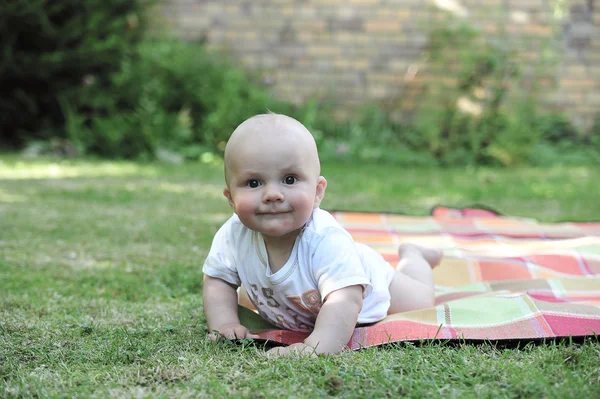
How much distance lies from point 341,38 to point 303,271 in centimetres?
646

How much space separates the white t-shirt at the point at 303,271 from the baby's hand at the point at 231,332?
147 millimetres

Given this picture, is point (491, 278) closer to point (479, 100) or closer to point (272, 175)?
point (272, 175)

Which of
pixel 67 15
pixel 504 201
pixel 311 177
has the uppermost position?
pixel 67 15

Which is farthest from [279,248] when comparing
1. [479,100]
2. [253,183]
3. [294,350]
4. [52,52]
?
[52,52]

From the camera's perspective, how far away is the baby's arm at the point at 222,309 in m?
2.11

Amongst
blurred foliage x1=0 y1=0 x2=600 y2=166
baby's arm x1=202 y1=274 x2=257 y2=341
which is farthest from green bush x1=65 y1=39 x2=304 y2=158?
baby's arm x1=202 y1=274 x2=257 y2=341

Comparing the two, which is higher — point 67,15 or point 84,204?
point 67,15

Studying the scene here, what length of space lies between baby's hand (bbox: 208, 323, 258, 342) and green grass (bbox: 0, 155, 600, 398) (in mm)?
54

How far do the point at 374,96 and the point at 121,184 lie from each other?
3.74 metres

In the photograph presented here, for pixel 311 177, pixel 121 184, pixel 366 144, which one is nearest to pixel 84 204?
pixel 121 184

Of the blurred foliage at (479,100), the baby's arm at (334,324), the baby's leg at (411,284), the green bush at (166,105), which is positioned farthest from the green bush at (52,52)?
the baby's arm at (334,324)

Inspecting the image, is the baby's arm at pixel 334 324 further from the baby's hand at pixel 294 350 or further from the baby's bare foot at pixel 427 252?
the baby's bare foot at pixel 427 252

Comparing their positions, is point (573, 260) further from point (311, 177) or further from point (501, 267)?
point (311, 177)

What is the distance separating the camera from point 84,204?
181 inches
